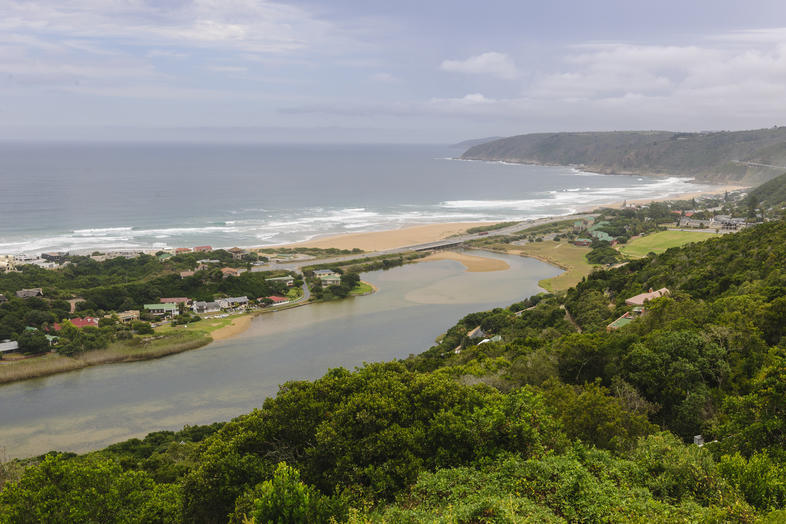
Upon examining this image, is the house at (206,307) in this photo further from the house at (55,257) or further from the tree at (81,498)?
the tree at (81,498)

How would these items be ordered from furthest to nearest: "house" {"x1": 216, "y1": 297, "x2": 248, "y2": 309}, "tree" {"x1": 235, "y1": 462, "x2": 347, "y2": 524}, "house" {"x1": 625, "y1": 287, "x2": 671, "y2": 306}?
"house" {"x1": 216, "y1": 297, "x2": 248, "y2": 309} → "house" {"x1": 625, "y1": 287, "x2": 671, "y2": 306} → "tree" {"x1": 235, "y1": 462, "x2": 347, "y2": 524}

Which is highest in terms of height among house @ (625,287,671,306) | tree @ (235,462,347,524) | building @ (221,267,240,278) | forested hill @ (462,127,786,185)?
forested hill @ (462,127,786,185)

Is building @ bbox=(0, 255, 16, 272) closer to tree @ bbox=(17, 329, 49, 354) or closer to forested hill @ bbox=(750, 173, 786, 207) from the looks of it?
tree @ bbox=(17, 329, 49, 354)

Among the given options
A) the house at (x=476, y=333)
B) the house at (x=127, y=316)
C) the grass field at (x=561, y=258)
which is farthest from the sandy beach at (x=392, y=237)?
the house at (x=476, y=333)

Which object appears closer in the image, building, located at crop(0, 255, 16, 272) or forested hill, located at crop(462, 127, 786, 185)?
building, located at crop(0, 255, 16, 272)

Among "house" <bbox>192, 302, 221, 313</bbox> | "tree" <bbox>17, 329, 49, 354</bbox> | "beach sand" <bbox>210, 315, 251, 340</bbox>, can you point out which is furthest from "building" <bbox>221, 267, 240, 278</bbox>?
"tree" <bbox>17, 329, 49, 354</bbox>

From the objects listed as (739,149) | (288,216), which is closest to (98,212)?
(288,216)

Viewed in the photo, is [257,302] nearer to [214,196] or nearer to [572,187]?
[214,196]
